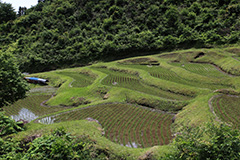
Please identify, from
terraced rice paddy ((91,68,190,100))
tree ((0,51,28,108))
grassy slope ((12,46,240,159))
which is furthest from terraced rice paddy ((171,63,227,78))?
tree ((0,51,28,108))

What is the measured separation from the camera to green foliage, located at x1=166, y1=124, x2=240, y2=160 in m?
6.55

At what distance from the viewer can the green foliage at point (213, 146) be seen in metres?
6.55

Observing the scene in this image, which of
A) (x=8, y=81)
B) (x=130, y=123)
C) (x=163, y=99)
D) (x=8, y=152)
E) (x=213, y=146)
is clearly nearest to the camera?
(x=213, y=146)

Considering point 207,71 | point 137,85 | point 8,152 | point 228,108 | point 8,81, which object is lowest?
point 137,85

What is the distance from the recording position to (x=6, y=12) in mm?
69562

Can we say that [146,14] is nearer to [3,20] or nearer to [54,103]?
[54,103]

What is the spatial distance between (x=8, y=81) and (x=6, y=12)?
72119mm

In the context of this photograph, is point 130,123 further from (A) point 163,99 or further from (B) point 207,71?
(B) point 207,71

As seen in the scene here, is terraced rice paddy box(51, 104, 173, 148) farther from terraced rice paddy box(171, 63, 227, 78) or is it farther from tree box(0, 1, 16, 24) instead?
tree box(0, 1, 16, 24)

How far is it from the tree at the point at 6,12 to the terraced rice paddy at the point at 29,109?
199 feet

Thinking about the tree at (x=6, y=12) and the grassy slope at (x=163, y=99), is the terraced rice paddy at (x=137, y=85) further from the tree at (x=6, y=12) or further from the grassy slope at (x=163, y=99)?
the tree at (x=6, y=12)

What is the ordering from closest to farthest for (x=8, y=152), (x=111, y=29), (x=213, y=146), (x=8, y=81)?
(x=213, y=146) → (x=8, y=152) → (x=8, y=81) → (x=111, y=29)

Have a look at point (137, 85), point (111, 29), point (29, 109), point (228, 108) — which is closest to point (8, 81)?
point (29, 109)

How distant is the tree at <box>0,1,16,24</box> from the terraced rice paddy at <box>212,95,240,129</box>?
81.6 meters
